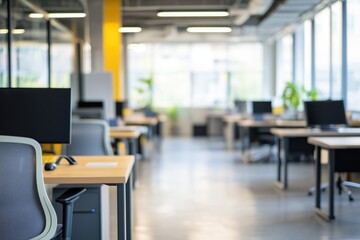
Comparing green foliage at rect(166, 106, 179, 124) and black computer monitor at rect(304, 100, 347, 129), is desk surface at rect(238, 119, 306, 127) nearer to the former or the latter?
black computer monitor at rect(304, 100, 347, 129)

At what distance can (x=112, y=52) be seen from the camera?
41.0 feet

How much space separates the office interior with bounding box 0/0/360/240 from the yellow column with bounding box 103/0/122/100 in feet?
0.08

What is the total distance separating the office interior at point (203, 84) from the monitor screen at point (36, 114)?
0.19m

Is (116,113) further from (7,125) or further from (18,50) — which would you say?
(7,125)

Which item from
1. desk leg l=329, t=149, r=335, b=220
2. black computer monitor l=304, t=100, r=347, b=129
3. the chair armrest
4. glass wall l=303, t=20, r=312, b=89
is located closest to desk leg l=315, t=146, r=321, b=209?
desk leg l=329, t=149, r=335, b=220

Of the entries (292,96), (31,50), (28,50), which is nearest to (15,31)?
(28,50)

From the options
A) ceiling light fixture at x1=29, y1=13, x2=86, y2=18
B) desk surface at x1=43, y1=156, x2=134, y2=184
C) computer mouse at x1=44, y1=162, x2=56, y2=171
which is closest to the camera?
desk surface at x1=43, y1=156, x2=134, y2=184

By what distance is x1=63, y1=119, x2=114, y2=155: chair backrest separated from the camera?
18.6ft

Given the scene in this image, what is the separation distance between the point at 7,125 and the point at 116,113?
676cm

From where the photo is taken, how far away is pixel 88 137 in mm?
5676

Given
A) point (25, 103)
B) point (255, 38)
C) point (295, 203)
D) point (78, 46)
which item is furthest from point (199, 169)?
point (255, 38)

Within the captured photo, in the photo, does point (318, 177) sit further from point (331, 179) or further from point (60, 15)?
point (60, 15)

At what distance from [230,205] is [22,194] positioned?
4.20 meters

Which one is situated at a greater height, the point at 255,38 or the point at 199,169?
the point at 255,38
